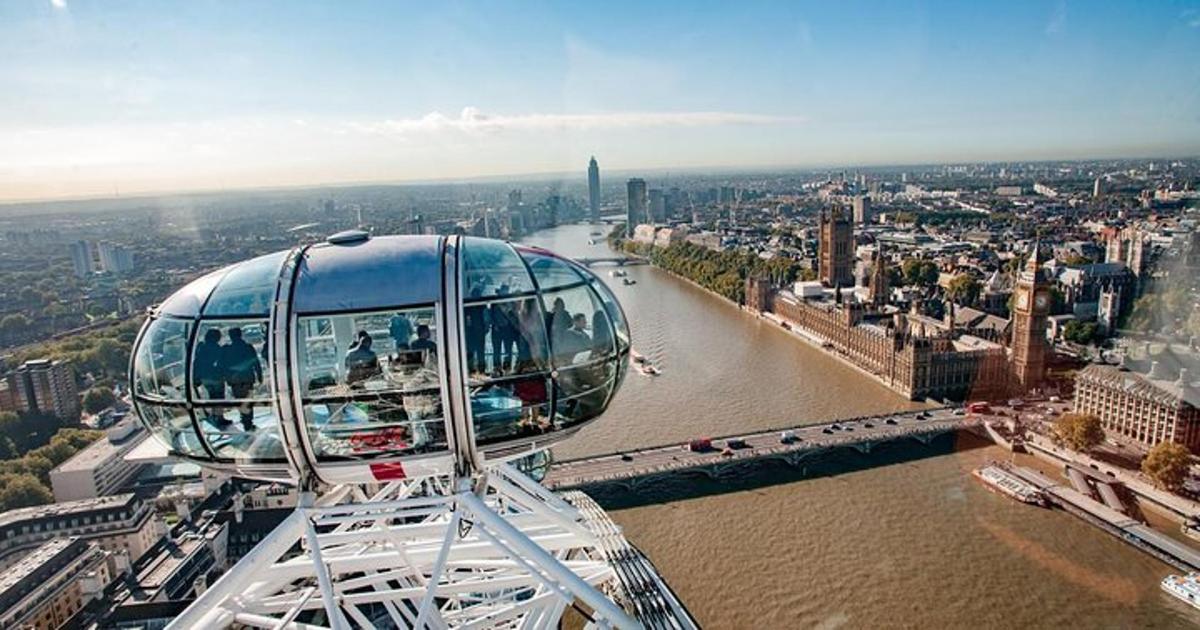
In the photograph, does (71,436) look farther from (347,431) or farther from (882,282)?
(882,282)

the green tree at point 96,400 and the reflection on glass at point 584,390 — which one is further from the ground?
the reflection on glass at point 584,390

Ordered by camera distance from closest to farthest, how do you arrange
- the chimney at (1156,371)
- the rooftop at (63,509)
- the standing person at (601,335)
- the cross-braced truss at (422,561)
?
the cross-braced truss at (422,561) → the standing person at (601,335) → the rooftop at (63,509) → the chimney at (1156,371)

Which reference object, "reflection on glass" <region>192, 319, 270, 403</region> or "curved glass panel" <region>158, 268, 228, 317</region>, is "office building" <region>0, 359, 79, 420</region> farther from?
"reflection on glass" <region>192, 319, 270, 403</region>

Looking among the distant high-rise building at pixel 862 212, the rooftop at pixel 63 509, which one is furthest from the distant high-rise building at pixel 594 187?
the rooftop at pixel 63 509

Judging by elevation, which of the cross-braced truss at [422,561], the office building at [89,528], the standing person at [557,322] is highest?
the standing person at [557,322]

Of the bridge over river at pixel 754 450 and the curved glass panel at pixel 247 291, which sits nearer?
the curved glass panel at pixel 247 291

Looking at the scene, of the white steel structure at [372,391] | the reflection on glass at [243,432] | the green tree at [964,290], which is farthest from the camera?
the green tree at [964,290]

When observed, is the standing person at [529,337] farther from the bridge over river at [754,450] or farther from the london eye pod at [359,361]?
the bridge over river at [754,450]
